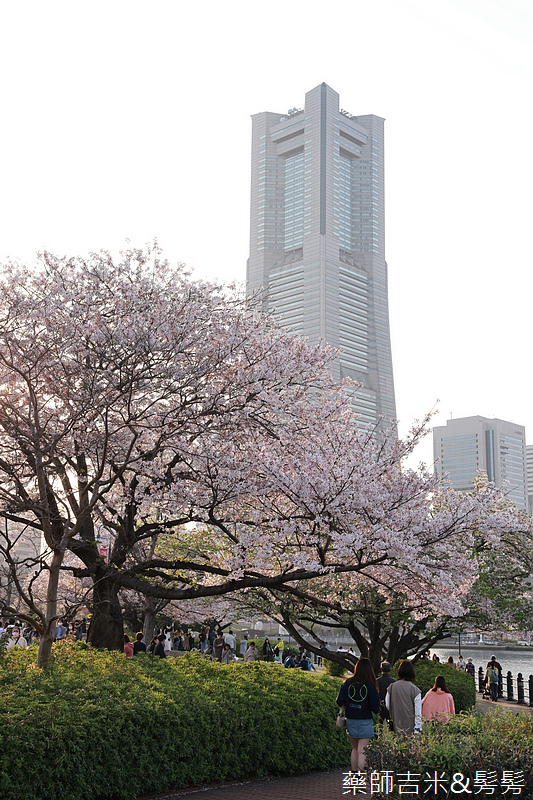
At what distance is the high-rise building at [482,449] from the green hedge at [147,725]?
16763cm

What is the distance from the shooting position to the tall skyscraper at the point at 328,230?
169 m

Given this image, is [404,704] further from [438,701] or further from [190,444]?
[190,444]

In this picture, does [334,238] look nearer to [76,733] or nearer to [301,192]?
[301,192]

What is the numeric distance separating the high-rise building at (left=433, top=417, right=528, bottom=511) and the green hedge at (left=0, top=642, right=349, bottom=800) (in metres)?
168

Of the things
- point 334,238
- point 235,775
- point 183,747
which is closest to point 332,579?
point 235,775

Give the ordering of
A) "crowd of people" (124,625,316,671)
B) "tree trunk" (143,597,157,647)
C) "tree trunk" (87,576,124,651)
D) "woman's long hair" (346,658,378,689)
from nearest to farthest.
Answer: "woman's long hair" (346,658,378,689), "tree trunk" (87,576,124,651), "crowd of people" (124,625,316,671), "tree trunk" (143,597,157,647)

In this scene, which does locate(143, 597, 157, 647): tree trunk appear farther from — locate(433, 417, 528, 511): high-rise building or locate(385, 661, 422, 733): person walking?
locate(433, 417, 528, 511): high-rise building

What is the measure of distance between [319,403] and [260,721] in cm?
569

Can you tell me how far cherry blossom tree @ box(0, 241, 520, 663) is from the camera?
9.98 m

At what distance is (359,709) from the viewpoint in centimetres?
830

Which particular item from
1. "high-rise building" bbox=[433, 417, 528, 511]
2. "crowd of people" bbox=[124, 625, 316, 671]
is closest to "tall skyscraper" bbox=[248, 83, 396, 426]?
"high-rise building" bbox=[433, 417, 528, 511]

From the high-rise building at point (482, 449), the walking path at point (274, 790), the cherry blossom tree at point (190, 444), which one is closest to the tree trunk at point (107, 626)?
the cherry blossom tree at point (190, 444)

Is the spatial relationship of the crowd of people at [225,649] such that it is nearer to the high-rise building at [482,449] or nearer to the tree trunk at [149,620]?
the tree trunk at [149,620]

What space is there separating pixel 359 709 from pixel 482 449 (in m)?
177
